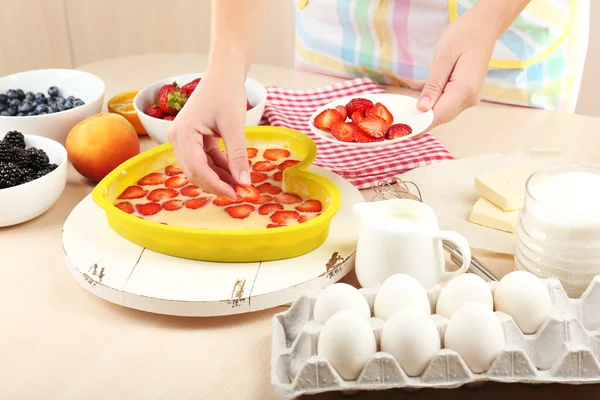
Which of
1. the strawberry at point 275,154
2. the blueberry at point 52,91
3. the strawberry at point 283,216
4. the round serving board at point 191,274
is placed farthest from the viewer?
the blueberry at point 52,91

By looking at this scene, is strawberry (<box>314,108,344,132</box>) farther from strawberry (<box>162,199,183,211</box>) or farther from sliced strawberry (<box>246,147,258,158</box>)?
strawberry (<box>162,199,183,211</box>)

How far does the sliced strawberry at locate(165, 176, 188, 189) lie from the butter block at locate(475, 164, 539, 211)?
0.51 meters

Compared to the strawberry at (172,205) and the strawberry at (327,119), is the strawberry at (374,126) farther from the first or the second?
the strawberry at (172,205)

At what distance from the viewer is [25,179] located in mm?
1313

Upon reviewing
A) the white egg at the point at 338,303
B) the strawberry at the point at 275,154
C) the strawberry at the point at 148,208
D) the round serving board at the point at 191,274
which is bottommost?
the round serving board at the point at 191,274

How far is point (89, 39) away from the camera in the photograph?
Result: 3369 mm

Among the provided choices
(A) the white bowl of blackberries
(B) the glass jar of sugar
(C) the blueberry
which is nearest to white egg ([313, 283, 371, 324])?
(B) the glass jar of sugar

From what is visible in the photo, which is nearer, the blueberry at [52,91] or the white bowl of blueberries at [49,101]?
the white bowl of blueberries at [49,101]

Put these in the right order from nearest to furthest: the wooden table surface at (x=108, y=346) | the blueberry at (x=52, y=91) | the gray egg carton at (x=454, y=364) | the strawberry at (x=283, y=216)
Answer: the gray egg carton at (x=454, y=364) → the wooden table surface at (x=108, y=346) → the strawberry at (x=283, y=216) → the blueberry at (x=52, y=91)

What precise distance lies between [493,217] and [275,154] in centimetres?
43

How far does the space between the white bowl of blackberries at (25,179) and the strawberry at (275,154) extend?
0.37 m

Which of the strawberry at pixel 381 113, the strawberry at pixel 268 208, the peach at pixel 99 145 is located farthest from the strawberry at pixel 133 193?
the strawberry at pixel 381 113

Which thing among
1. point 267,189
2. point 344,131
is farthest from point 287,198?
point 344,131

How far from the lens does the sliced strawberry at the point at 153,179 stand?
136 cm
